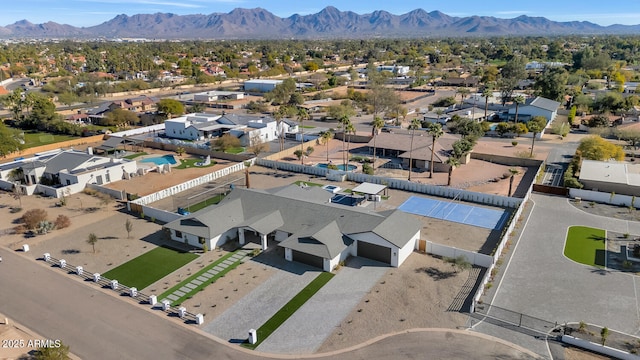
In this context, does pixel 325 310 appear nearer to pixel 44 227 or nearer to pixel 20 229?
pixel 44 227

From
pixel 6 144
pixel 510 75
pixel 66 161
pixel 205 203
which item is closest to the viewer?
pixel 205 203

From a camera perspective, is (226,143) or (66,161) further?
(226,143)

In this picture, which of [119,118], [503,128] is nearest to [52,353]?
[503,128]

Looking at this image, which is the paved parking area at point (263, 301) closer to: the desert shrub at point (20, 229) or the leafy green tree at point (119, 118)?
the desert shrub at point (20, 229)

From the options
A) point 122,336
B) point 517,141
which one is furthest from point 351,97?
point 122,336

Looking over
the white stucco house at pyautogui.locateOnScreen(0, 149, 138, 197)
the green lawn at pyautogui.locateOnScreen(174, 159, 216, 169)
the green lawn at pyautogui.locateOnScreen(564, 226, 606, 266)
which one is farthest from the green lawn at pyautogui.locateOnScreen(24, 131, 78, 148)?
the green lawn at pyautogui.locateOnScreen(564, 226, 606, 266)

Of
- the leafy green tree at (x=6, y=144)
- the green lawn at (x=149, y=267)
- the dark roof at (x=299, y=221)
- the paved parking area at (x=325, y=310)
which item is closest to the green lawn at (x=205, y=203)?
the dark roof at (x=299, y=221)
